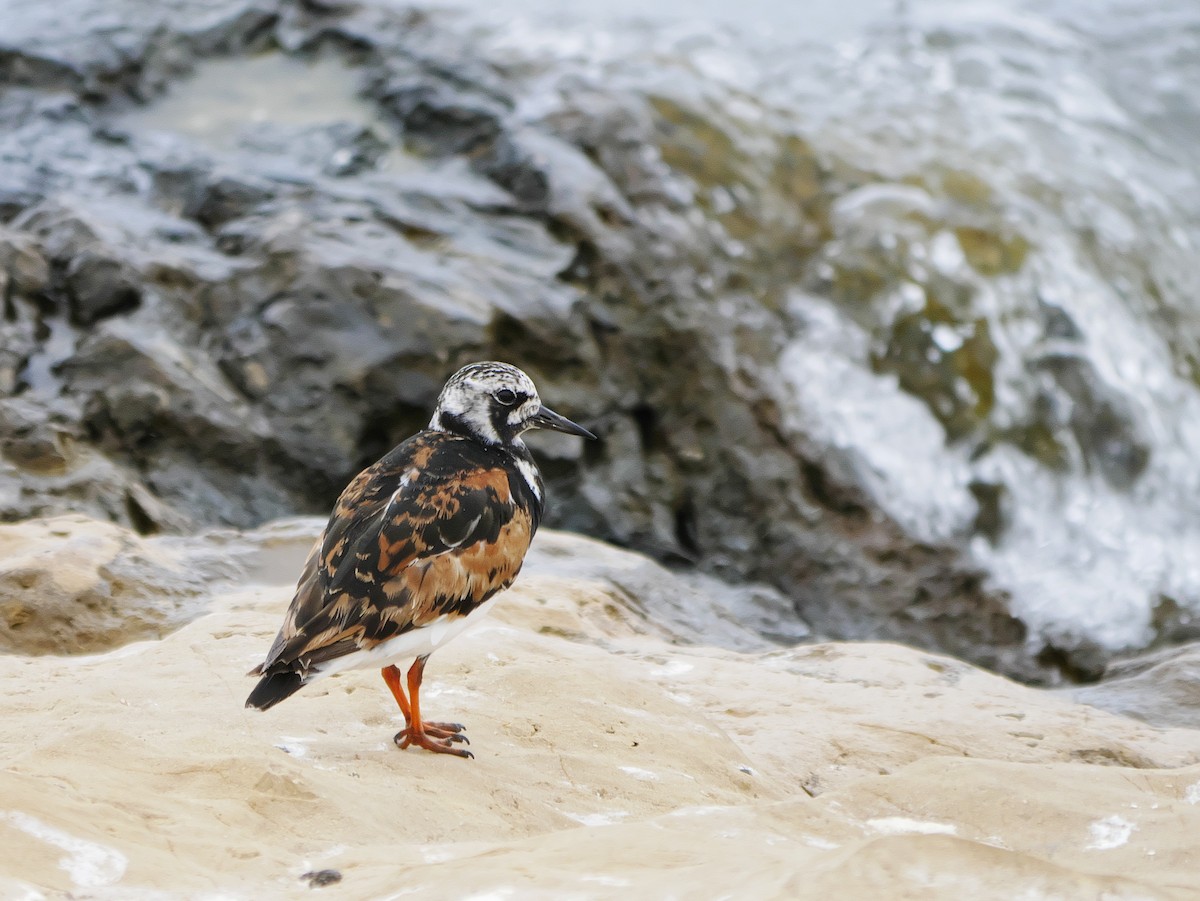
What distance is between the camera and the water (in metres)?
10.2

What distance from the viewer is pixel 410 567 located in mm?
4719

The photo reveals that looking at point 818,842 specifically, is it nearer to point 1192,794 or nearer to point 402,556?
point 1192,794

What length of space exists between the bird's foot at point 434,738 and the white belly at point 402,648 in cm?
26

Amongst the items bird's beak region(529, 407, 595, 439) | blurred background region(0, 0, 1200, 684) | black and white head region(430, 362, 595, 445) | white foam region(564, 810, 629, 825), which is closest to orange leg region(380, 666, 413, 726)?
white foam region(564, 810, 629, 825)

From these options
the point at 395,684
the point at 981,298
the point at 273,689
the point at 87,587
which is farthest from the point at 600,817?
the point at 981,298

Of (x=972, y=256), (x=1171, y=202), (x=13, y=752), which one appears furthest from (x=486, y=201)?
(x=1171, y=202)

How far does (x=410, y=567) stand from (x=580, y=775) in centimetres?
97

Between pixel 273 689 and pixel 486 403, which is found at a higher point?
pixel 486 403

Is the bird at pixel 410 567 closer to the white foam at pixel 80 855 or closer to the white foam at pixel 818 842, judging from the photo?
the white foam at pixel 80 855

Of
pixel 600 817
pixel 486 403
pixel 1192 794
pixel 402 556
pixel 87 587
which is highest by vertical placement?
pixel 486 403

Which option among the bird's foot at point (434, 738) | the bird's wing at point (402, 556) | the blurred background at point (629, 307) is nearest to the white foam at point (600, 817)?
the bird's foot at point (434, 738)

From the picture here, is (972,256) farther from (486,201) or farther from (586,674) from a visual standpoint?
(586,674)

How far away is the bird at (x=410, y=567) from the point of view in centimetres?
446

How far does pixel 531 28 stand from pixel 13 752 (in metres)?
11.7
